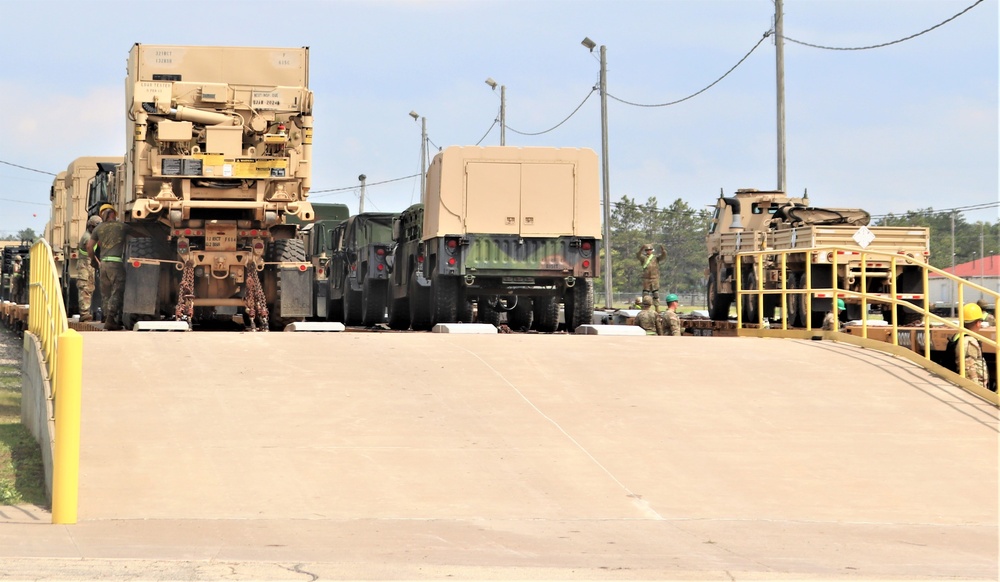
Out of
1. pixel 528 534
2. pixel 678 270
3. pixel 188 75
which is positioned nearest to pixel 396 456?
pixel 528 534

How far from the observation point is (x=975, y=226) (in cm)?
14300

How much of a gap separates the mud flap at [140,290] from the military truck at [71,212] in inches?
179

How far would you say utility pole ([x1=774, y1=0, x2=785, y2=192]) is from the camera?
32500 millimetres

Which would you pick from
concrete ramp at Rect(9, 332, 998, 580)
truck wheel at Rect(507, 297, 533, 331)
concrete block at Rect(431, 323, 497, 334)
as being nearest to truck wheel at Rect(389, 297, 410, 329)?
truck wheel at Rect(507, 297, 533, 331)

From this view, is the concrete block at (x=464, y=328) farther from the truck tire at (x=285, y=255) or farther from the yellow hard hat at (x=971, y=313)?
the yellow hard hat at (x=971, y=313)

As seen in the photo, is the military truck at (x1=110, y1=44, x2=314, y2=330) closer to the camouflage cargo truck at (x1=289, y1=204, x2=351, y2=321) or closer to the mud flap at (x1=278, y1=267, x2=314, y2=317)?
the mud flap at (x1=278, y1=267, x2=314, y2=317)

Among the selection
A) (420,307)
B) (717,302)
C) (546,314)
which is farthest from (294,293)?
(717,302)

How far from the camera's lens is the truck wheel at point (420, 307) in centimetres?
2269

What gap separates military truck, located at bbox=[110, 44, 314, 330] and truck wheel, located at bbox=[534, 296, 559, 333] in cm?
472

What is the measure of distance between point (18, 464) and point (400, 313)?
13.4 m

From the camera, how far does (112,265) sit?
63.0 feet

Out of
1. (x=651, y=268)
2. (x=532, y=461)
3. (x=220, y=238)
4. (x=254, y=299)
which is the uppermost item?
(x=220, y=238)

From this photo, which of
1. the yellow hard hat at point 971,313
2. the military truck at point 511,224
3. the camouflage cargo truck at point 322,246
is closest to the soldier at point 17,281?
the camouflage cargo truck at point 322,246

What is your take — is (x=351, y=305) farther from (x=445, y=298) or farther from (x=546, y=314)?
(x=445, y=298)
